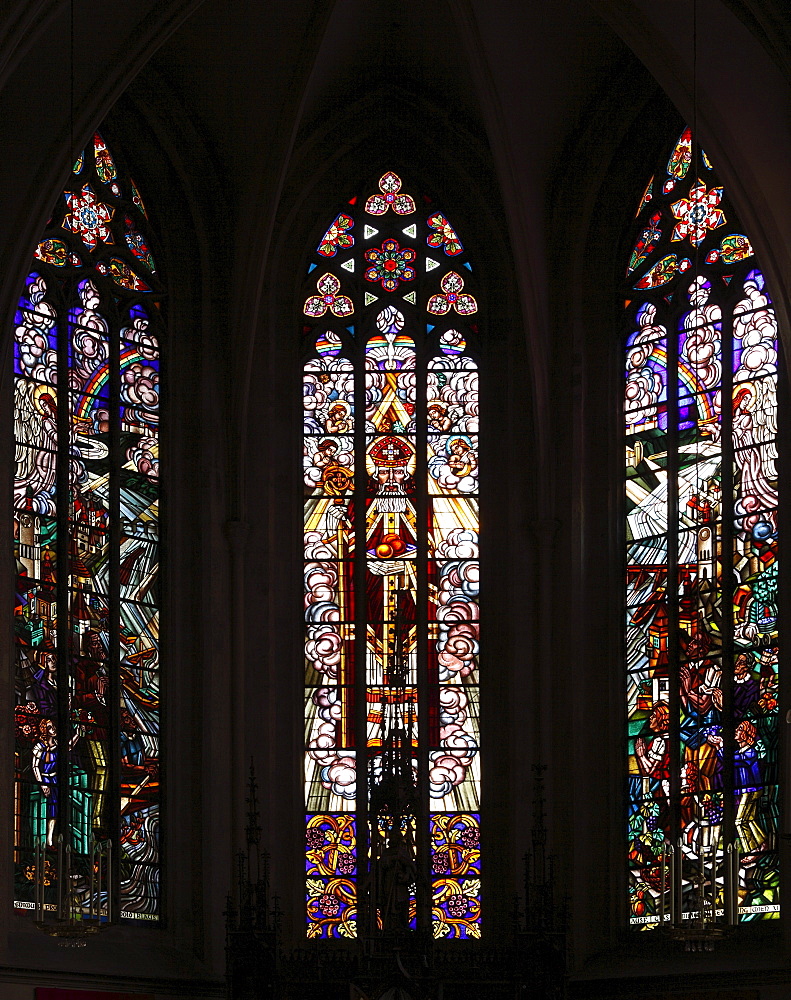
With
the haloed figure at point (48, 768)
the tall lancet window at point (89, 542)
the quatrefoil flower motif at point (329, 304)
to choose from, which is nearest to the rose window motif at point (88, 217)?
the tall lancet window at point (89, 542)

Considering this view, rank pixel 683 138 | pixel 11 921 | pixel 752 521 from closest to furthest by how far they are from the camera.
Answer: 1. pixel 11 921
2. pixel 752 521
3. pixel 683 138

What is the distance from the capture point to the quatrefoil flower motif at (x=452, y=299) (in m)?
18.7

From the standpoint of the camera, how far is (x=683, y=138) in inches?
697

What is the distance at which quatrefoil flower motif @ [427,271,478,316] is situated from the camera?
61.5ft

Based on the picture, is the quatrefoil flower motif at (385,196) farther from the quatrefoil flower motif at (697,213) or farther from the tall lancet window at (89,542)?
the quatrefoil flower motif at (697,213)

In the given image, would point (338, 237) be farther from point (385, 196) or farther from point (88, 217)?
point (88, 217)

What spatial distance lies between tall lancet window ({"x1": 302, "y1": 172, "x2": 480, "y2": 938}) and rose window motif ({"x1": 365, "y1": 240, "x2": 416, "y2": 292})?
13 millimetres

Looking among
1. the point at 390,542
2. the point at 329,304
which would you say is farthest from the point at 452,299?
the point at 390,542

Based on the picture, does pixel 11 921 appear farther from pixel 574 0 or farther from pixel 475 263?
pixel 574 0

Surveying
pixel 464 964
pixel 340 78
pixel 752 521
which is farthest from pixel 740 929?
pixel 340 78

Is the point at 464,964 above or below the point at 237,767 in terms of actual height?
below

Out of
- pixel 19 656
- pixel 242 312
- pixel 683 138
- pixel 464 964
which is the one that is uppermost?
pixel 683 138

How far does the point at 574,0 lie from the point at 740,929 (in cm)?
735

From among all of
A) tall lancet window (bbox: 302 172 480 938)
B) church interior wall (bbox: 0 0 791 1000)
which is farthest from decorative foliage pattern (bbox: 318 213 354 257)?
church interior wall (bbox: 0 0 791 1000)
